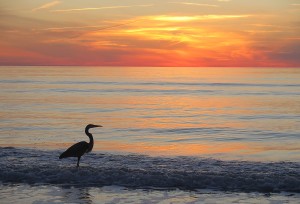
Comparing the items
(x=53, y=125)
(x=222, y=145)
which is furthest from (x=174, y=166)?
(x=53, y=125)

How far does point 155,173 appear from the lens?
1466 cm

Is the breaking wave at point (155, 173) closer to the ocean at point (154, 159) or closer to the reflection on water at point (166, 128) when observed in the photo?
the ocean at point (154, 159)

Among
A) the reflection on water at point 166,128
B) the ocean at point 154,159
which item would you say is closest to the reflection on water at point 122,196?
the ocean at point 154,159

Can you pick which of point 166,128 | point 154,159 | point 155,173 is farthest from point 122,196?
point 166,128

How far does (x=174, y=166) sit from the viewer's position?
16641 millimetres

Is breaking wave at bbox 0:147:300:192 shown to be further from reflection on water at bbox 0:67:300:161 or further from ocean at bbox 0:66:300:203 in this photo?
reflection on water at bbox 0:67:300:161

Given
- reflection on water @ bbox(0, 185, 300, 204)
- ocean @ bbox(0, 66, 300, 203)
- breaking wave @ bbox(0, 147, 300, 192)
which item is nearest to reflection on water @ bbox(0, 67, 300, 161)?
ocean @ bbox(0, 66, 300, 203)

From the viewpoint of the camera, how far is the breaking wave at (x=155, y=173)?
1354 cm

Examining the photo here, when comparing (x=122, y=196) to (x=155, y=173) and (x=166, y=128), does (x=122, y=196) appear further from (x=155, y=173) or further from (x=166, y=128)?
(x=166, y=128)

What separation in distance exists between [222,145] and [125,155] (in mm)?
5622

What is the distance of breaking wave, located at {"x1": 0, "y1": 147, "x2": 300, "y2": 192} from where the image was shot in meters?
13.5

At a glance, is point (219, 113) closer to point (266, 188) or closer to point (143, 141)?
point (143, 141)

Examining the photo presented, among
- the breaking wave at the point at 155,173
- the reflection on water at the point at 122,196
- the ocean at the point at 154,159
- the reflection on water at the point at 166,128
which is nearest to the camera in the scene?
the reflection on water at the point at 122,196

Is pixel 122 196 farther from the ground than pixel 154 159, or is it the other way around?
pixel 154 159
